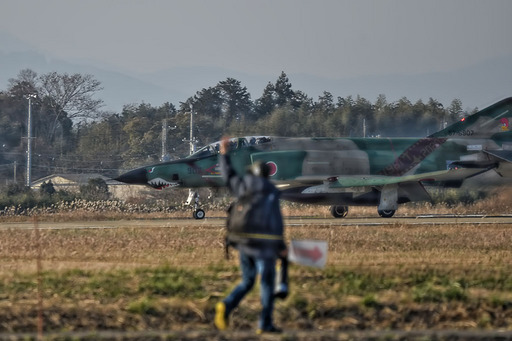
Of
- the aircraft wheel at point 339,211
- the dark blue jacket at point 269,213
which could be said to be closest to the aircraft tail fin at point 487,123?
the aircraft wheel at point 339,211

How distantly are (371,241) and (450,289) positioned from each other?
364 inches

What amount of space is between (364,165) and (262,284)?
23.7 meters

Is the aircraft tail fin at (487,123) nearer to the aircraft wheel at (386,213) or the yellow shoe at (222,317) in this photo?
the aircraft wheel at (386,213)

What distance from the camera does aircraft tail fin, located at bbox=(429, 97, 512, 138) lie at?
34750 mm

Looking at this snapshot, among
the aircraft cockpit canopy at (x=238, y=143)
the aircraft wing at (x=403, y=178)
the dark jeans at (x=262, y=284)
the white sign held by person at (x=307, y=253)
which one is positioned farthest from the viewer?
the aircraft wing at (x=403, y=178)

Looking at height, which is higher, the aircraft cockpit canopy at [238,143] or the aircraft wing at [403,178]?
the aircraft cockpit canopy at [238,143]

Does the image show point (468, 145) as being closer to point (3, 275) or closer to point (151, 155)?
point (3, 275)

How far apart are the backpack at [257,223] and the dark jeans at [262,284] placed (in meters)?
0.23

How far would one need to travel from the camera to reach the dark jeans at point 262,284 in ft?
31.0

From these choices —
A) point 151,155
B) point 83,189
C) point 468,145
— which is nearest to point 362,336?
point 468,145

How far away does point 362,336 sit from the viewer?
9.56 meters

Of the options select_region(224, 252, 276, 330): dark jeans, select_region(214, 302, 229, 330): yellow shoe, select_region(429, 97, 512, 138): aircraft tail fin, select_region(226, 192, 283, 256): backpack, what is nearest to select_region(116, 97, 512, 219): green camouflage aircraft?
select_region(429, 97, 512, 138): aircraft tail fin

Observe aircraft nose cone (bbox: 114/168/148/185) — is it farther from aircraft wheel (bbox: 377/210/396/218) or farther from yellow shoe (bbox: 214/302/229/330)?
yellow shoe (bbox: 214/302/229/330)

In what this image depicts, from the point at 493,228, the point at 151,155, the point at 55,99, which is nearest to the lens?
the point at 493,228
